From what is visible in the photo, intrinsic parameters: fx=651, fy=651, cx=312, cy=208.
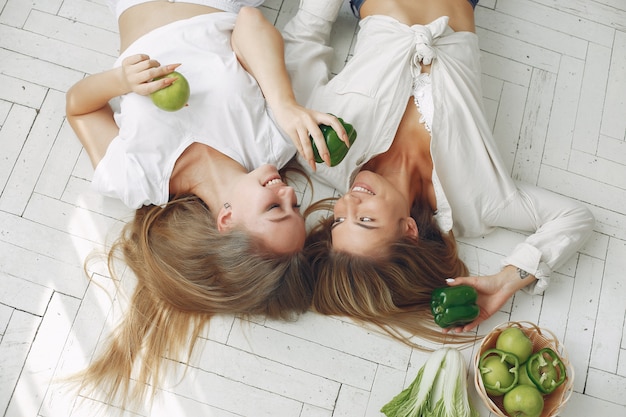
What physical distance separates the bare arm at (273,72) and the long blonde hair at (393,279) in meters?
0.38

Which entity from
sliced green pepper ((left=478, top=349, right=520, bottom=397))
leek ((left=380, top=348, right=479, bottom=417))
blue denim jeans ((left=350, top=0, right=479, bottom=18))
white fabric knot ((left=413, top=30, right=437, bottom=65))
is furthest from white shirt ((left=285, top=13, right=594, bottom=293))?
leek ((left=380, top=348, right=479, bottom=417))

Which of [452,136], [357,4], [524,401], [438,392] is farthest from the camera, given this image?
[357,4]

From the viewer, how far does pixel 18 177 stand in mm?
2721

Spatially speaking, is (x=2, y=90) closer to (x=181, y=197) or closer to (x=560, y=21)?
(x=181, y=197)

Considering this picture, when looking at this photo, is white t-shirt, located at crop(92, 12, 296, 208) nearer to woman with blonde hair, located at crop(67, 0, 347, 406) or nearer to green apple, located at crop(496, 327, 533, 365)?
woman with blonde hair, located at crop(67, 0, 347, 406)

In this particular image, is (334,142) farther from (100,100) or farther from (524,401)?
(524,401)

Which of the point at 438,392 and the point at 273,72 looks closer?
the point at 438,392

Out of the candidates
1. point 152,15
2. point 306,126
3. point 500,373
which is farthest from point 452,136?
point 152,15

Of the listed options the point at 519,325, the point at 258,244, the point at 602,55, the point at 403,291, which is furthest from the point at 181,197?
the point at 602,55

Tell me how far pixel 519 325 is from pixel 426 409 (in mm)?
482

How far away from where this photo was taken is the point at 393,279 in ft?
7.98

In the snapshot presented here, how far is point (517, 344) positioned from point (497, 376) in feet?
0.45

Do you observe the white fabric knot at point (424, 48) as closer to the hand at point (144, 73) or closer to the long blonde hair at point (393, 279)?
the long blonde hair at point (393, 279)

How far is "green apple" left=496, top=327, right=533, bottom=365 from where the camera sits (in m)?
2.36
